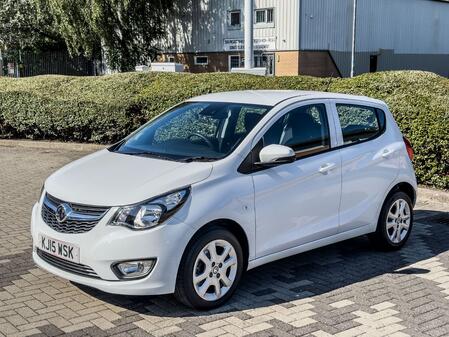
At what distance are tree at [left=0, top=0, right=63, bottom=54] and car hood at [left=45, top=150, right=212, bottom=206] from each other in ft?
83.2

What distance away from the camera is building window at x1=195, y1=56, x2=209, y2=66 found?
3394 cm

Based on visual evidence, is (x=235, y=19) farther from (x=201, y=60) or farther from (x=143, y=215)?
(x=143, y=215)

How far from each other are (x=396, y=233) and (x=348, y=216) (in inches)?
34.0

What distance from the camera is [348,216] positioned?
219 inches

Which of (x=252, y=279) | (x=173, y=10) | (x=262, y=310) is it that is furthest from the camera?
(x=173, y=10)

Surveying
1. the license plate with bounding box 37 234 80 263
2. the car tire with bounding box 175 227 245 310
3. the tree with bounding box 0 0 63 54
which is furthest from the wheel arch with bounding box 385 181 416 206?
the tree with bounding box 0 0 63 54

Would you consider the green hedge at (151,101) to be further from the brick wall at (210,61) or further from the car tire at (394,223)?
the brick wall at (210,61)

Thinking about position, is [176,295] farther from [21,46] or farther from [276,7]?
[21,46]

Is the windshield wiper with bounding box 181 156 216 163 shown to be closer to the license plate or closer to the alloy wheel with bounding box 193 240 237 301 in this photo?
the alloy wheel with bounding box 193 240 237 301

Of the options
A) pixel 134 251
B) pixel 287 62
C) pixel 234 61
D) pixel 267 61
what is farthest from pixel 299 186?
pixel 234 61

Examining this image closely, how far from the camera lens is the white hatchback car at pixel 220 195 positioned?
4.23 meters

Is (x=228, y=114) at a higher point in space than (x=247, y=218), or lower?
higher

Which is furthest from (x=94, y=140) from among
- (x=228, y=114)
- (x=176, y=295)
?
(x=176, y=295)

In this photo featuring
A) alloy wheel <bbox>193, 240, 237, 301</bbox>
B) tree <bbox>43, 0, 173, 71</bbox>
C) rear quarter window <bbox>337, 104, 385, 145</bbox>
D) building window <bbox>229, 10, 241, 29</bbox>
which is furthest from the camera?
building window <bbox>229, 10, 241, 29</bbox>
